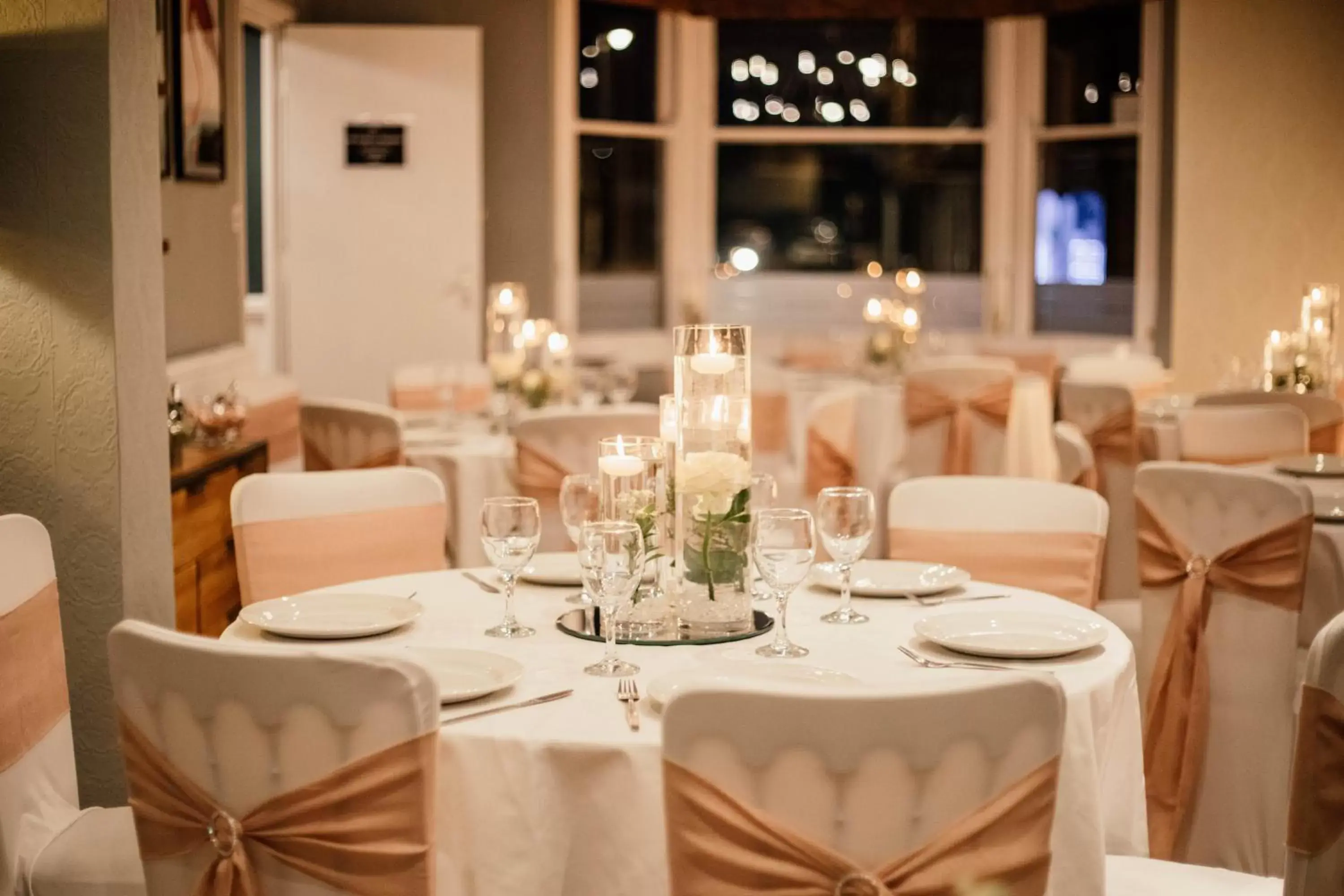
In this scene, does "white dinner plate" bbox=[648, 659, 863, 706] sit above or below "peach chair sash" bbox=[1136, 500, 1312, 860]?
above

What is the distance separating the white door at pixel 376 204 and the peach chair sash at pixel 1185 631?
197 inches

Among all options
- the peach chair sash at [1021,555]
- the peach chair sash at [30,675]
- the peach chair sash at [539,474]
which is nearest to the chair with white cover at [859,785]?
the peach chair sash at [30,675]

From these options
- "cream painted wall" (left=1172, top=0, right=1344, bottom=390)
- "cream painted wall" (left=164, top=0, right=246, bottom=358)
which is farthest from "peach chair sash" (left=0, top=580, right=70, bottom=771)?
"cream painted wall" (left=1172, top=0, right=1344, bottom=390)

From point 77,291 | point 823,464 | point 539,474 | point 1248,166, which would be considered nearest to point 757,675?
point 77,291

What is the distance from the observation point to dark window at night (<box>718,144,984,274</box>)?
893 cm

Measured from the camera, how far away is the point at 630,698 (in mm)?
1924

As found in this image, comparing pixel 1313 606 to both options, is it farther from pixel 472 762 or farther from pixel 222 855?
pixel 222 855

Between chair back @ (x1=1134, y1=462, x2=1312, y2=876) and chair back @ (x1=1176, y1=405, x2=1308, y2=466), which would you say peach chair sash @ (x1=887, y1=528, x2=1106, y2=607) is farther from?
chair back @ (x1=1176, y1=405, x2=1308, y2=466)

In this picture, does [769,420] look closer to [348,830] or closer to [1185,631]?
[1185,631]

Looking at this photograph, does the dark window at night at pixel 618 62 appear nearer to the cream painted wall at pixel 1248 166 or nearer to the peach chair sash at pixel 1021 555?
the cream painted wall at pixel 1248 166

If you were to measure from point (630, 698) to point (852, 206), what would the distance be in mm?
7555

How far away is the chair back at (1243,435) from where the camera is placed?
4.23 m

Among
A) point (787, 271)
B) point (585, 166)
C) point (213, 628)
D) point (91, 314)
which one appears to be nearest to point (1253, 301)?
point (787, 271)

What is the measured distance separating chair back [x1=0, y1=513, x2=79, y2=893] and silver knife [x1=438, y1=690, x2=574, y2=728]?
71cm
